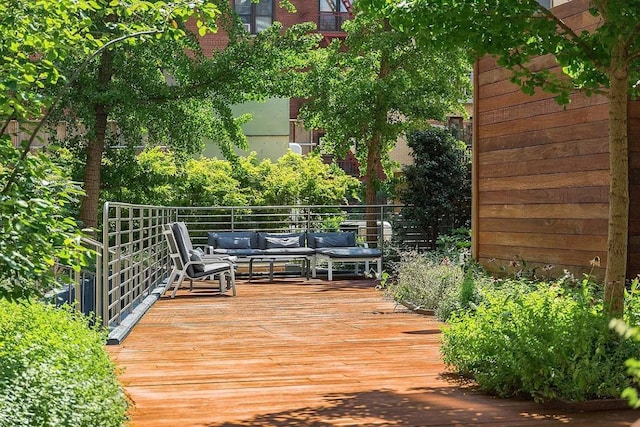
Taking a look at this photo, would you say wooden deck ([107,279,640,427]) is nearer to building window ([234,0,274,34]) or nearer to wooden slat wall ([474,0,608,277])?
wooden slat wall ([474,0,608,277])

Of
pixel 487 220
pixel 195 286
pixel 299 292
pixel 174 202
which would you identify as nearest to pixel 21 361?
pixel 487 220

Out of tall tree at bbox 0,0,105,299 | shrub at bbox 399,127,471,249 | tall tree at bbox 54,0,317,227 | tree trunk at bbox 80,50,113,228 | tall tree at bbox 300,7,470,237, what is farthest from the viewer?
tall tree at bbox 300,7,470,237

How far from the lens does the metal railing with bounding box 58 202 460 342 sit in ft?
26.7

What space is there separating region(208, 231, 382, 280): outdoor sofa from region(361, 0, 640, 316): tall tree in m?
9.40

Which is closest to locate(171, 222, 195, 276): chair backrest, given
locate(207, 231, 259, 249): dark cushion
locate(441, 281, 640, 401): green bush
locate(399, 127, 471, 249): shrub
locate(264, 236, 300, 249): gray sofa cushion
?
locate(207, 231, 259, 249): dark cushion

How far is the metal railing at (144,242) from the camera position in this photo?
26.7 feet

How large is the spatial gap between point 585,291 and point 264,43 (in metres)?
10.1

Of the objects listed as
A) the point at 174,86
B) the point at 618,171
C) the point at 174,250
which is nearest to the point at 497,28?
the point at 618,171

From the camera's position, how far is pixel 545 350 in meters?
5.41

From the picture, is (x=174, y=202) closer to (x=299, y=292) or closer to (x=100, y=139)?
(x=100, y=139)

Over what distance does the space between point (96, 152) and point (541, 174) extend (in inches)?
319

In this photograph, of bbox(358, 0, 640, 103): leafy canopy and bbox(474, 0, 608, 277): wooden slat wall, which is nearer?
bbox(358, 0, 640, 103): leafy canopy

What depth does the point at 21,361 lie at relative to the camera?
420cm

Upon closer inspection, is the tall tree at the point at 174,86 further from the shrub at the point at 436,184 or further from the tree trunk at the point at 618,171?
the tree trunk at the point at 618,171
